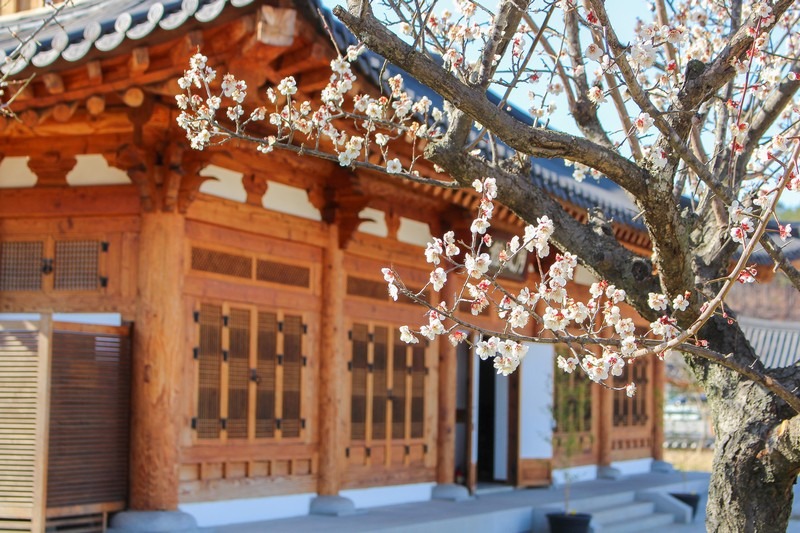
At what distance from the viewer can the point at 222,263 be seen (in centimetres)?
838

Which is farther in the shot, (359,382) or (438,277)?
(359,382)

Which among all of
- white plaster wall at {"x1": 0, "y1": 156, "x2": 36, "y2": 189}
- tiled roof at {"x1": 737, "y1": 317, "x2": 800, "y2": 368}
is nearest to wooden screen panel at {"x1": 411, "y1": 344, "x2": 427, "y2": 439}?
white plaster wall at {"x1": 0, "y1": 156, "x2": 36, "y2": 189}

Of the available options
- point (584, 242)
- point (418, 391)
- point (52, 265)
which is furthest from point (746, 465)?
point (418, 391)

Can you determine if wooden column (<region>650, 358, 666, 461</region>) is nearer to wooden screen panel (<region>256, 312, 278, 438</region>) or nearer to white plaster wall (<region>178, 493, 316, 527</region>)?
white plaster wall (<region>178, 493, 316, 527</region>)

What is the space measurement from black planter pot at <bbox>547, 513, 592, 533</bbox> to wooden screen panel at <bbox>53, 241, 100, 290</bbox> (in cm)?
526

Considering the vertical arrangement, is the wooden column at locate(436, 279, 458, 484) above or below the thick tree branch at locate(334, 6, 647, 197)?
below

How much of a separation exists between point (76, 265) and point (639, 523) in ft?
24.7

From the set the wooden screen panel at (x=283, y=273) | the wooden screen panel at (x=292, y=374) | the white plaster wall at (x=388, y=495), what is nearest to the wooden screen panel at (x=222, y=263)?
the wooden screen panel at (x=283, y=273)

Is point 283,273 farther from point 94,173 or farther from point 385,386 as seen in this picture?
point 385,386

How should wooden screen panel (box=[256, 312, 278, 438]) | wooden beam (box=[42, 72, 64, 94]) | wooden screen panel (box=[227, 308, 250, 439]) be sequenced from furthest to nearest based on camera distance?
wooden screen panel (box=[256, 312, 278, 438])
wooden screen panel (box=[227, 308, 250, 439])
wooden beam (box=[42, 72, 64, 94])

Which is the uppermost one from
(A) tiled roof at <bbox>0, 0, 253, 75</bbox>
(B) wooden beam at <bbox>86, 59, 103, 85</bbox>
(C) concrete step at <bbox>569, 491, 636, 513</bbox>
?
(A) tiled roof at <bbox>0, 0, 253, 75</bbox>

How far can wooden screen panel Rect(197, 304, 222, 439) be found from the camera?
8.11m

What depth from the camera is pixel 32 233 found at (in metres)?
8.23

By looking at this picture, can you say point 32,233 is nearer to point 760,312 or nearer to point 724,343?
point 724,343
